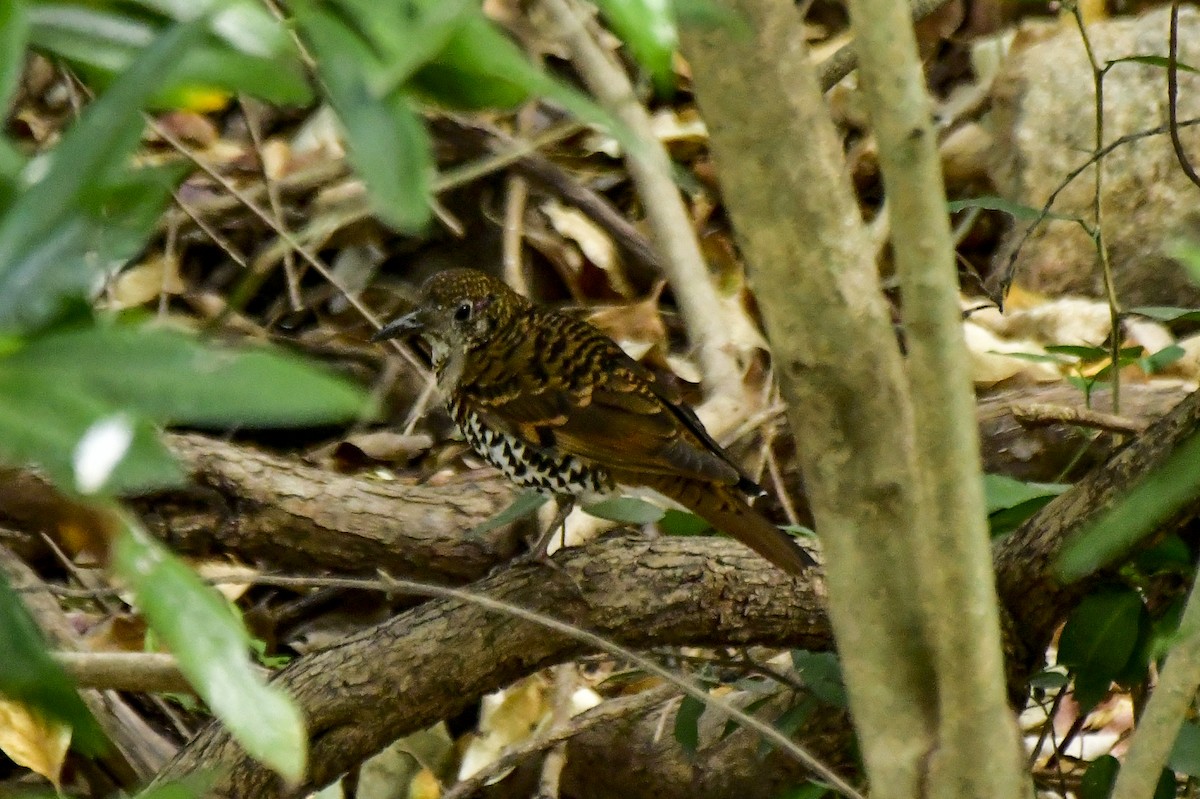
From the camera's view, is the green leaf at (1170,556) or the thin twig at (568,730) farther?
the thin twig at (568,730)

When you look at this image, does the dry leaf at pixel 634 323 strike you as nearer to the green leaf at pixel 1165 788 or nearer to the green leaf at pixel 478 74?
the green leaf at pixel 1165 788

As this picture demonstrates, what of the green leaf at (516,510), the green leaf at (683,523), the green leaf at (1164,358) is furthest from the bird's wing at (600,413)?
the green leaf at (1164,358)

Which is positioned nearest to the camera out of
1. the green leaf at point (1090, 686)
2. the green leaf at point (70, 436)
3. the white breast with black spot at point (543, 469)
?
the green leaf at point (70, 436)

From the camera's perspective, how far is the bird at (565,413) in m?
3.41

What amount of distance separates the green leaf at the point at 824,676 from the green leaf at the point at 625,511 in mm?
527

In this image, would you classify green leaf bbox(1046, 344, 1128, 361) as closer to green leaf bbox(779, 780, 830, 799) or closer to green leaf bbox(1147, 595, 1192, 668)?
green leaf bbox(1147, 595, 1192, 668)

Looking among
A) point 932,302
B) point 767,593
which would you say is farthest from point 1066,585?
point 932,302

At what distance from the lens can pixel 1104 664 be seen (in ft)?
8.71

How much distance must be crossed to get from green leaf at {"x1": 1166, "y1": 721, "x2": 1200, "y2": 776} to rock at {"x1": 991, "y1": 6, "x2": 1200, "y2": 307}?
9.55 feet

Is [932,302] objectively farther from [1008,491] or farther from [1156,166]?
[1156,166]

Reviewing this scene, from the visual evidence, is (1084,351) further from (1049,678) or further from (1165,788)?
(1165,788)

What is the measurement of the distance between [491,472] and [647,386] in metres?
0.85

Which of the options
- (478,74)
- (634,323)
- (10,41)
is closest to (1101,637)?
(478,74)

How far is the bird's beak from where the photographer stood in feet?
14.1
